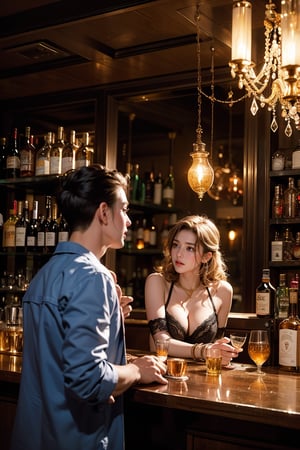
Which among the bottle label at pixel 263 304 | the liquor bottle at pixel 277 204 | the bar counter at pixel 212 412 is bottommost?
the bar counter at pixel 212 412

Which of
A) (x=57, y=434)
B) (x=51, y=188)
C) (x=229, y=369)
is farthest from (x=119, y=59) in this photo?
(x=57, y=434)

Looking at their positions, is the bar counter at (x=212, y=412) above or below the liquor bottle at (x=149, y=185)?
below

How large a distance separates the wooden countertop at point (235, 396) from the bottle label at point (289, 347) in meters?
0.23

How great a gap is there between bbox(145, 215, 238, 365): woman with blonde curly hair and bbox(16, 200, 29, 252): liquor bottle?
5.68 ft

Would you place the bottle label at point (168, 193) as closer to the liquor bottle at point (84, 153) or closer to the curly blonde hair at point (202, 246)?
the liquor bottle at point (84, 153)

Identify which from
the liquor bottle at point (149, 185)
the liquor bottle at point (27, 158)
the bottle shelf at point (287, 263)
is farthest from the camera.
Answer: the liquor bottle at point (149, 185)

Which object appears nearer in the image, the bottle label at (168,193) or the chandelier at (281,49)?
the chandelier at (281,49)

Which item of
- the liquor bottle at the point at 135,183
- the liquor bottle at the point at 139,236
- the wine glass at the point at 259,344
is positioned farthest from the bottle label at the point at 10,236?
the wine glass at the point at 259,344

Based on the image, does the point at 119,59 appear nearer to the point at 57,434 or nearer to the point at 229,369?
the point at 229,369

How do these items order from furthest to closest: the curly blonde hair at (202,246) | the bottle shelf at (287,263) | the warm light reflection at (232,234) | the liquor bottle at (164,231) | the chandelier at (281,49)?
the warm light reflection at (232,234), the liquor bottle at (164,231), the bottle shelf at (287,263), the curly blonde hair at (202,246), the chandelier at (281,49)

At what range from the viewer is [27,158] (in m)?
4.74

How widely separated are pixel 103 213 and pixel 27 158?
9.70 feet

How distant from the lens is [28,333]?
191 centimetres

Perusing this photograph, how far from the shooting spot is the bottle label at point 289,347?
265 centimetres
